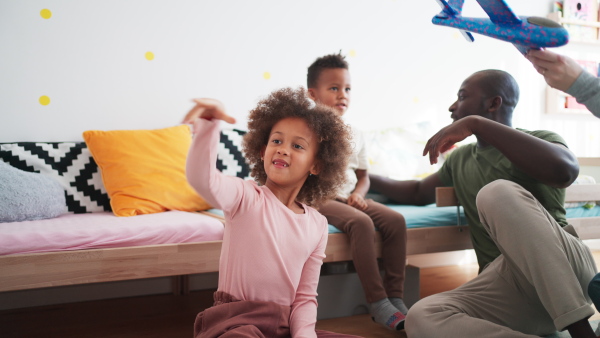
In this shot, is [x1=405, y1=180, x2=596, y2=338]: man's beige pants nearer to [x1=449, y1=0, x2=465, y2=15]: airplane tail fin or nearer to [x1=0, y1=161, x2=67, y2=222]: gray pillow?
[x1=449, y1=0, x2=465, y2=15]: airplane tail fin

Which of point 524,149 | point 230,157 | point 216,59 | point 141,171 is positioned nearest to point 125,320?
point 141,171

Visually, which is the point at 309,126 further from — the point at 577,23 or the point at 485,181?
→ the point at 577,23

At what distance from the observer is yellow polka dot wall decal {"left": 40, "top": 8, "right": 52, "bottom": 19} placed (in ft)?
7.01

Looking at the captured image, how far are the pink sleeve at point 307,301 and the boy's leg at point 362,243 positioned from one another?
1.82 feet

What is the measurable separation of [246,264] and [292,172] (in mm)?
234

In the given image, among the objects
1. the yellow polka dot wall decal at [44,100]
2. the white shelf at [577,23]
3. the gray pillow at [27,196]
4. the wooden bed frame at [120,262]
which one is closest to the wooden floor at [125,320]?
the wooden bed frame at [120,262]

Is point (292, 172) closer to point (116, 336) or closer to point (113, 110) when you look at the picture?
point (116, 336)

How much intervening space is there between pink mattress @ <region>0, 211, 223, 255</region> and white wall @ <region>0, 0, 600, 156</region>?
1.89ft

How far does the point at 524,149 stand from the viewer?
1479 mm

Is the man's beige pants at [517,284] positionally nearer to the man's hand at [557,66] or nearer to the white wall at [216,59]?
the man's hand at [557,66]

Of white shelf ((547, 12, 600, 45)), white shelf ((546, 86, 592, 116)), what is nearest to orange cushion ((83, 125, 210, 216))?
white shelf ((546, 86, 592, 116))

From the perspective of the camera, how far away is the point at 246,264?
112cm

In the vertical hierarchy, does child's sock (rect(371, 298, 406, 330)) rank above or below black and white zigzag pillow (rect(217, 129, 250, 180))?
below

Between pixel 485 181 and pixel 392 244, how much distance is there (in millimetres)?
391
